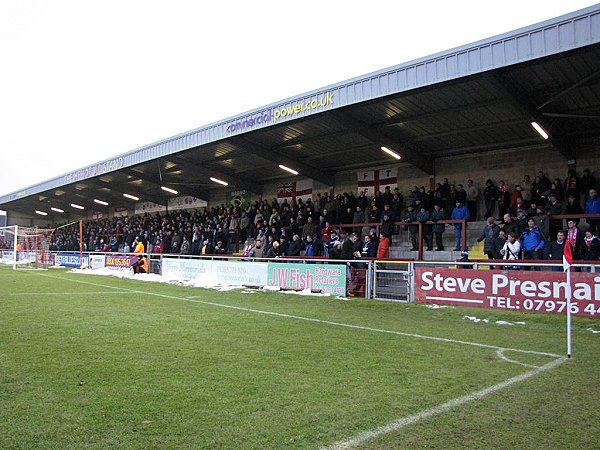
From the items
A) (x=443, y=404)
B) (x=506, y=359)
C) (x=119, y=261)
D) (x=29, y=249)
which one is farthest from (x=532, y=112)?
(x=29, y=249)

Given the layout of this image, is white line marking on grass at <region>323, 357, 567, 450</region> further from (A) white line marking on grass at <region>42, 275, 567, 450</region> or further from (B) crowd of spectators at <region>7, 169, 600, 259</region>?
(B) crowd of spectators at <region>7, 169, 600, 259</region>

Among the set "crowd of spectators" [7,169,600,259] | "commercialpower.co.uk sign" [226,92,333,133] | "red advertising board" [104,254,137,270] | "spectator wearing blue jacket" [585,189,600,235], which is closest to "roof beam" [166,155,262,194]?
"crowd of spectators" [7,169,600,259]

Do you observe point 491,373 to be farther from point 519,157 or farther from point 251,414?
point 519,157

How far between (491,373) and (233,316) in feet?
19.4

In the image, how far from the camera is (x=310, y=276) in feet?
49.9

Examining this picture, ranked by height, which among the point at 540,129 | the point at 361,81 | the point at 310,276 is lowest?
the point at 310,276

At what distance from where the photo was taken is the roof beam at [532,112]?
527 inches

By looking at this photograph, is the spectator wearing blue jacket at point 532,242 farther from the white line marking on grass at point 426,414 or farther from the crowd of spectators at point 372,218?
the white line marking on grass at point 426,414

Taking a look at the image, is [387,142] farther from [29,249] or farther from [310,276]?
[29,249]

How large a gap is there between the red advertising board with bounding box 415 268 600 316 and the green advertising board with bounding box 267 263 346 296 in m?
2.55

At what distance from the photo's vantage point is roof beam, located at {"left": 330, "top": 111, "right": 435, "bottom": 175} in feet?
56.4

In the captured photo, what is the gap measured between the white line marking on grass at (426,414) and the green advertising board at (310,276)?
29.3 ft

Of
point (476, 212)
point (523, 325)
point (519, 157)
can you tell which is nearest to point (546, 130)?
point (519, 157)

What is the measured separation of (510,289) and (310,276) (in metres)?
6.14
